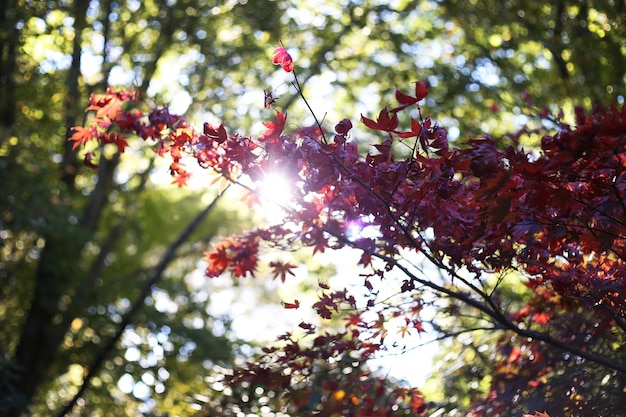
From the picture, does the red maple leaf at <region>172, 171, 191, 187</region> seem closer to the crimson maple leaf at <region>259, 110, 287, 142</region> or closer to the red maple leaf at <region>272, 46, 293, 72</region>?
the crimson maple leaf at <region>259, 110, 287, 142</region>

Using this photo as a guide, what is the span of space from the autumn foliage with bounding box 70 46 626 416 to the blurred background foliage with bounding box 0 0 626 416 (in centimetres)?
338

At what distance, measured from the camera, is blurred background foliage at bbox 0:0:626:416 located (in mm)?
6703

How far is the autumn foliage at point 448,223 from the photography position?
2223 mm

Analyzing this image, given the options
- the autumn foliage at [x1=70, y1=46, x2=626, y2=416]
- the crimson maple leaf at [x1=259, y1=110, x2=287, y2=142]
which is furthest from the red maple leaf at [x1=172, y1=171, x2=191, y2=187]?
the crimson maple leaf at [x1=259, y1=110, x2=287, y2=142]

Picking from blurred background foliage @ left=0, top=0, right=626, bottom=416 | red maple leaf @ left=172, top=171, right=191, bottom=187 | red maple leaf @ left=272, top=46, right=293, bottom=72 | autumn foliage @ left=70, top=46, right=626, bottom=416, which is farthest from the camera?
blurred background foliage @ left=0, top=0, right=626, bottom=416

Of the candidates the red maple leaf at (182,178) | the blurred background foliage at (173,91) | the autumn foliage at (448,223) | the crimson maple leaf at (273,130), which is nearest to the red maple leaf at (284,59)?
the autumn foliage at (448,223)

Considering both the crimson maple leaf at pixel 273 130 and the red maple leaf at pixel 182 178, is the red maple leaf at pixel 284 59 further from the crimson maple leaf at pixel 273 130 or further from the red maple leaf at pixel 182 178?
the red maple leaf at pixel 182 178

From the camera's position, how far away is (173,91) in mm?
8477

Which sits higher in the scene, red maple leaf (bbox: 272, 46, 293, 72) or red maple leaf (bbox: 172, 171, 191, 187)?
red maple leaf (bbox: 172, 171, 191, 187)

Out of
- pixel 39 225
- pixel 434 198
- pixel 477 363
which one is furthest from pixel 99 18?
pixel 434 198

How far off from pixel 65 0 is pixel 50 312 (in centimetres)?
331

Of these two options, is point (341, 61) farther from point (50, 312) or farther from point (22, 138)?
point (50, 312)

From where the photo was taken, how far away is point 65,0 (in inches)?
284

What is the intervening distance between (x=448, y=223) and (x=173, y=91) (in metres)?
6.39
